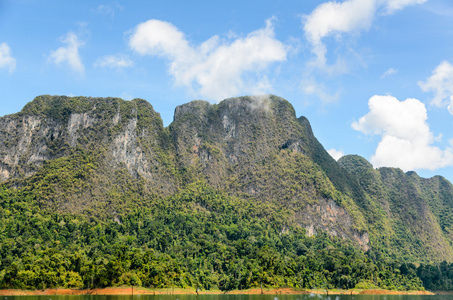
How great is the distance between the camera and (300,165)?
586ft

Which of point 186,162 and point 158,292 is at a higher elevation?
point 186,162

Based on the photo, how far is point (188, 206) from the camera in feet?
503

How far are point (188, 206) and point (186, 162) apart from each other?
28.6 m

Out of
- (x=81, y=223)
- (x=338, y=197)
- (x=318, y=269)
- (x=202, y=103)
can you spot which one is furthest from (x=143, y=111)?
(x=318, y=269)

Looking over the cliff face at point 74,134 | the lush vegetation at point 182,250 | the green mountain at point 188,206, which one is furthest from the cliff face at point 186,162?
the lush vegetation at point 182,250

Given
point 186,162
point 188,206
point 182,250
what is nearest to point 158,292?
point 182,250

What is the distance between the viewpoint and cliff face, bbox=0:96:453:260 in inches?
5659

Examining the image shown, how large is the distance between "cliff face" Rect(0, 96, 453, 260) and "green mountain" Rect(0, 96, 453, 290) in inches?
17.8

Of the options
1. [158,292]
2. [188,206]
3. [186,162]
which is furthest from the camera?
[186,162]

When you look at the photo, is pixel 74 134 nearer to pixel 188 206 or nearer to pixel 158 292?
pixel 188 206

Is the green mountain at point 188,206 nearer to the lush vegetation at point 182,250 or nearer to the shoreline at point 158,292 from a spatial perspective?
the lush vegetation at point 182,250

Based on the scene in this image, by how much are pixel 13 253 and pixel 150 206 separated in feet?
178

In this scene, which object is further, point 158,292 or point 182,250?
point 182,250

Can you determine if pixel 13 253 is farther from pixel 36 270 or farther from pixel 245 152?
pixel 245 152
